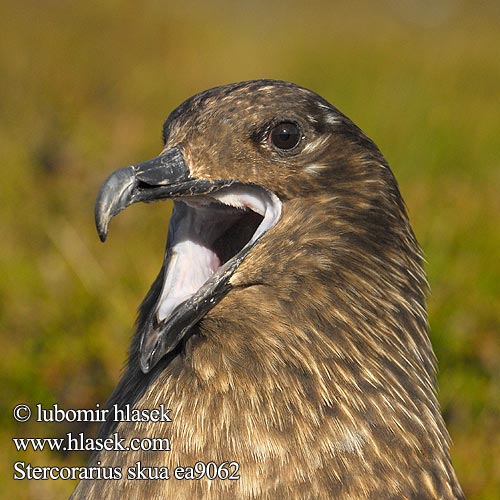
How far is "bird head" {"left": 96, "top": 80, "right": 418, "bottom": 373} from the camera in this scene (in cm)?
224

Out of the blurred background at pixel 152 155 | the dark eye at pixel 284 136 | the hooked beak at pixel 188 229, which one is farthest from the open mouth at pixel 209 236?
the blurred background at pixel 152 155

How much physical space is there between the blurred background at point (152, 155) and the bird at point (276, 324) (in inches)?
38.7

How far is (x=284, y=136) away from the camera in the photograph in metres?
2.35

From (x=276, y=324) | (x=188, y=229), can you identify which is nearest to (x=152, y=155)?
(x=188, y=229)

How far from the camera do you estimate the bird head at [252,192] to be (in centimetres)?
224

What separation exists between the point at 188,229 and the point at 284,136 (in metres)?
0.31

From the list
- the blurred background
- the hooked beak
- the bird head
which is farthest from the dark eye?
the blurred background

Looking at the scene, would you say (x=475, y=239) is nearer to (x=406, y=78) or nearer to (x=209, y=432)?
(x=209, y=432)

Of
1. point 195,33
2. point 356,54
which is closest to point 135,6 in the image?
point 195,33

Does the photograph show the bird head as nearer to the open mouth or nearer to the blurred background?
the open mouth

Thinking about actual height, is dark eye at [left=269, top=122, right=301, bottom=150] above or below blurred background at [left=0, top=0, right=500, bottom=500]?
below

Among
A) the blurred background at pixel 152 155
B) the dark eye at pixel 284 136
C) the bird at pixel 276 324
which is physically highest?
the blurred background at pixel 152 155

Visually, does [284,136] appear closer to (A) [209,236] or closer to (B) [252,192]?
(B) [252,192]

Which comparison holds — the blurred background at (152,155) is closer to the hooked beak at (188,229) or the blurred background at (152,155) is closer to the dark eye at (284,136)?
the hooked beak at (188,229)
